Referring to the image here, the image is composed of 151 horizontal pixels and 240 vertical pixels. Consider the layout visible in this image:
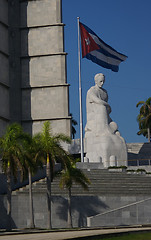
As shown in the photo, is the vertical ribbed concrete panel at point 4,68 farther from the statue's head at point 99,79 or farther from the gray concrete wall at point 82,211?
the gray concrete wall at point 82,211

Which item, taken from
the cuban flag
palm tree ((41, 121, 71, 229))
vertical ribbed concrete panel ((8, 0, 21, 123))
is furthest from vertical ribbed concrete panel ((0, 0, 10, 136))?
palm tree ((41, 121, 71, 229))

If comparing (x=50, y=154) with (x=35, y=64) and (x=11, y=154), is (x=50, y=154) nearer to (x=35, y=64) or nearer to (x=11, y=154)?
(x=11, y=154)

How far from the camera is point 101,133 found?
151ft

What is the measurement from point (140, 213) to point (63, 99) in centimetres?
1821

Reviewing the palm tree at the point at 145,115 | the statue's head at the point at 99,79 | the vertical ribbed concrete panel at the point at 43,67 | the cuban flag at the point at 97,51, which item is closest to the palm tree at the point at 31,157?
the cuban flag at the point at 97,51

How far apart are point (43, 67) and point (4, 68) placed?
3676mm

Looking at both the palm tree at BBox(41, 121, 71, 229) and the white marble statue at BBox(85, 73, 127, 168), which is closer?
the palm tree at BBox(41, 121, 71, 229)

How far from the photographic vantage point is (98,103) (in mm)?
47562

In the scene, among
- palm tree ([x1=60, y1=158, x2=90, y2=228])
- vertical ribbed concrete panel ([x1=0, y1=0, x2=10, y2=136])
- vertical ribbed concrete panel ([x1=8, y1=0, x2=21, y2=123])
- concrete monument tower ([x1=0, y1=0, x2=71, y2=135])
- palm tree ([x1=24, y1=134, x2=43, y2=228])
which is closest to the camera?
palm tree ([x1=24, y1=134, x2=43, y2=228])

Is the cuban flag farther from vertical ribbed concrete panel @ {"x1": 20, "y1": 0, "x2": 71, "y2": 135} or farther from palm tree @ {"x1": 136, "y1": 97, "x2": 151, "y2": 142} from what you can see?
palm tree @ {"x1": 136, "y1": 97, "x2": 151, "y2": 142}

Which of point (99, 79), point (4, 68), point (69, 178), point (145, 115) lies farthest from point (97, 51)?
point (145, 115)

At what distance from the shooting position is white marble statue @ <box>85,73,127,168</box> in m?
45.5

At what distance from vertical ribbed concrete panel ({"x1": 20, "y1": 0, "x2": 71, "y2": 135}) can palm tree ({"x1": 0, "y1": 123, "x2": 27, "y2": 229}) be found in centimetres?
1871

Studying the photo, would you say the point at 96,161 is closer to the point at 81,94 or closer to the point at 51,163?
the point at 81,94
